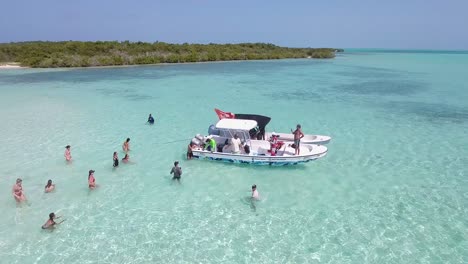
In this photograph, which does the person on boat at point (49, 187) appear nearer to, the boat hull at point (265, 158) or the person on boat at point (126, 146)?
the person on boat at point (126, 146)

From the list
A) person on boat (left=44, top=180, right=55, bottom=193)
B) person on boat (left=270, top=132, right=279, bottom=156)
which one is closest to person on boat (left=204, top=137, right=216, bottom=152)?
person on boat (left=270, top=132, right=279, bottom=156)

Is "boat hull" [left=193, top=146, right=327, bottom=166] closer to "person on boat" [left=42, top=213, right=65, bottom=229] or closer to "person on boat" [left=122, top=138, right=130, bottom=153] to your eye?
"person on boat" [left=122, top=138, right=130, bottom=153]

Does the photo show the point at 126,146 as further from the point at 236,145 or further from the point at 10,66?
the point at 10,66

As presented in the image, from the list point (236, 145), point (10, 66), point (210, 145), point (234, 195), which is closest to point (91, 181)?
point (210, 145)

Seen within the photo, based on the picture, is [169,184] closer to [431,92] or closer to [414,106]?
[414,106]

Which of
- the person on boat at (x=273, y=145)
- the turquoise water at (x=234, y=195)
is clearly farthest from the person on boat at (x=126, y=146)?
the person on boat at (x=273, y=145)

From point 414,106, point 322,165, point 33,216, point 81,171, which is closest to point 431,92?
point 414,106
